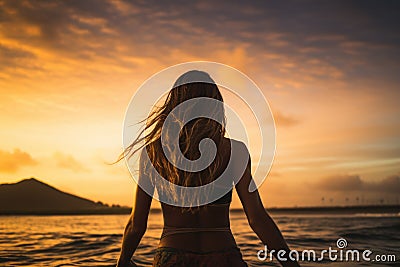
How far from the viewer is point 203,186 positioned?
10.5 ft

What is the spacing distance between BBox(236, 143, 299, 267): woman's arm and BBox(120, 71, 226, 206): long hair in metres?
0.23

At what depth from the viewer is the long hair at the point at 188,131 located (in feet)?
10.5

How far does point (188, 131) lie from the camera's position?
10.5 ft

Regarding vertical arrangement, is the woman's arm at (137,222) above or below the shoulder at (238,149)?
below

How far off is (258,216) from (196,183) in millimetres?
569

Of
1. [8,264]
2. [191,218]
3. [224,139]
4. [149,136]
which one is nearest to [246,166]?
[224,139]

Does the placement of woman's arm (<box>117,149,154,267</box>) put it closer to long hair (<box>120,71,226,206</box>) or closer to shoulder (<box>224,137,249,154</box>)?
long hair (<box>120,71,226,206</box>)

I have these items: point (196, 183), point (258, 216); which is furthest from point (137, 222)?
point (258, 216)

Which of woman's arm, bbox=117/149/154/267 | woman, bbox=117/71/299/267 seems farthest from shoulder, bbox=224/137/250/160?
woman's arm, bbox=117/149/154/267

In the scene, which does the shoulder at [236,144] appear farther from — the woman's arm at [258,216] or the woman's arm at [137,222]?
the woman's arm at [137,222]

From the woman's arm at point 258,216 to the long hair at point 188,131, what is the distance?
231 mm

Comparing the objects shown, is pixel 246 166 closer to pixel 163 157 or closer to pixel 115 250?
pixel 163 157

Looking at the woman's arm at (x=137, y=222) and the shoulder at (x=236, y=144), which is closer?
the shoulder at (x=236, y=144)

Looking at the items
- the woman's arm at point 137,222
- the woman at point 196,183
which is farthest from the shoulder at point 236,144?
the woman's arm at point 137,222
